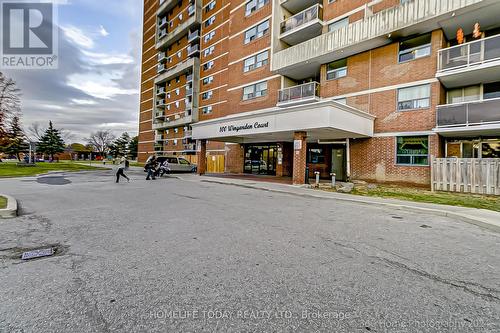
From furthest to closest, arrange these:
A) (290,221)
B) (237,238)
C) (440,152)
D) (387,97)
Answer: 1. (387,97)
2. (440,152)
3. (290,221)
4. (237,238)

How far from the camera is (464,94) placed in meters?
15.0

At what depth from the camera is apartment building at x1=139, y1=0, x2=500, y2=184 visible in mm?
13328

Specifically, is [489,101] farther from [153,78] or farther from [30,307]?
[153,78]

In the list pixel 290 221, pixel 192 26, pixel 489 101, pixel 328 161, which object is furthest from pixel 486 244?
pixel 192 26

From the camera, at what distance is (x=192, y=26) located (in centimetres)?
4391

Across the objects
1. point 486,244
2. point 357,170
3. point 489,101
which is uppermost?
point 489,101

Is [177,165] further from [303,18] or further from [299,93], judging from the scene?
[303,18]

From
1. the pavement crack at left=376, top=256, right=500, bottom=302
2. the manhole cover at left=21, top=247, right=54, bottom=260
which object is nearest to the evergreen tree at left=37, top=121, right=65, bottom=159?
the manhole cover at left=21, top=247, right=54, bottom=260

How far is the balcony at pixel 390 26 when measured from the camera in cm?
1298

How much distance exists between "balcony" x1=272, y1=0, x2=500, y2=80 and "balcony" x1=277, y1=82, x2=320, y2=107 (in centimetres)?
167

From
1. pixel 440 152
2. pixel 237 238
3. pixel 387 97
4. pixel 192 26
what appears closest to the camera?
pixel 237 238

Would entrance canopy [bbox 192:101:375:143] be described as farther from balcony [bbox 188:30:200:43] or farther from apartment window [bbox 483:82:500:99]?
balcony [bbox 188:30:200:43]

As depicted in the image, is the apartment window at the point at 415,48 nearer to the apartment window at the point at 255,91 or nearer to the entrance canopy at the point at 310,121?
the entrance canopy at the point at 310,121

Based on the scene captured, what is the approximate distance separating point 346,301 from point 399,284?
92 centimetres
